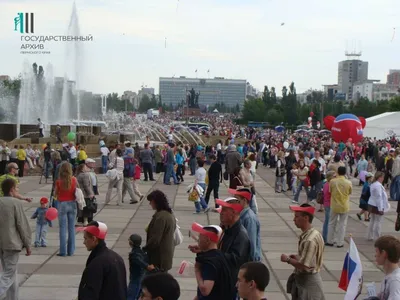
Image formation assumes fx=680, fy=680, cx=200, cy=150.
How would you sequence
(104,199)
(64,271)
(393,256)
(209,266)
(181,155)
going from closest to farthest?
(393,256), (209,266), (64,271), (104,199), (181,155)

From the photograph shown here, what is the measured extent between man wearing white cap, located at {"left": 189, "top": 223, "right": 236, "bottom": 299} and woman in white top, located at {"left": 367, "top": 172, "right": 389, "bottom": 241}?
832 cm

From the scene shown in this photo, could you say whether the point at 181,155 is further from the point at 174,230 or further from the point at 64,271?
the point at 174,230

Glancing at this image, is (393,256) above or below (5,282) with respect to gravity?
above

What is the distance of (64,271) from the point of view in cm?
1040

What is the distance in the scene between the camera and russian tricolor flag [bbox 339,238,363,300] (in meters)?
5.56

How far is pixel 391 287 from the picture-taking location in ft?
16.4

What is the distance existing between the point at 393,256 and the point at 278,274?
221 inches

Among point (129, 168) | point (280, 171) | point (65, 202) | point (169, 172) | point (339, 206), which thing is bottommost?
point (169, 172)

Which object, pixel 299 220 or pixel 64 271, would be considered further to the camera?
pixel 64 271

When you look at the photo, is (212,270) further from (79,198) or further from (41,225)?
(41,225)

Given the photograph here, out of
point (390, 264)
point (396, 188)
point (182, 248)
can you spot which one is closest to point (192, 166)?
point (396, 188)

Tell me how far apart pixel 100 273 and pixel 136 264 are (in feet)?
5.68

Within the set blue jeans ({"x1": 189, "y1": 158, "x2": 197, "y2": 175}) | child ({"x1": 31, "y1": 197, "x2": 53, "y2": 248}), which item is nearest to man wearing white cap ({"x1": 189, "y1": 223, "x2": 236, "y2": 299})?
child ({"x1": 31, "y1": 197, "x2": 53, "y2": 248})

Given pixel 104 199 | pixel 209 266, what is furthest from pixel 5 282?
pixel 104 199
